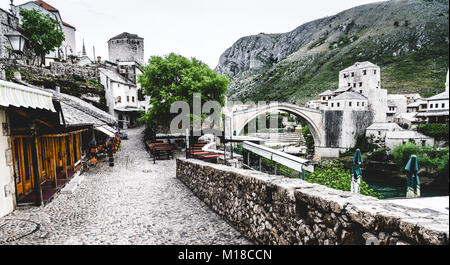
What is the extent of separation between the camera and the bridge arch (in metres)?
28.6

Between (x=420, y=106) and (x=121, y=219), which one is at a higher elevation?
(x=420, y=106)

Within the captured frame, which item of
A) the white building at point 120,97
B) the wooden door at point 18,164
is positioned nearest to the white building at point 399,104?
the wooden door at point 18,164

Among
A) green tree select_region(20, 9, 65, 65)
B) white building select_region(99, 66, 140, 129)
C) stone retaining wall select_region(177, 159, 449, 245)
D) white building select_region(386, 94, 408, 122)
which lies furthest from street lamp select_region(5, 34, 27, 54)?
white building select_region(99, 66, 140, 129)

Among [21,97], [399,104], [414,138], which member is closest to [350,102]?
[399,104]

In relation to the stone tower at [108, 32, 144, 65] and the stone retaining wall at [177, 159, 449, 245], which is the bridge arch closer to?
the stone retaining wall at [177, 159, 449, 245]

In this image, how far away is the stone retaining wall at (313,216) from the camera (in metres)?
1.57

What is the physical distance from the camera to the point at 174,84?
1636cm

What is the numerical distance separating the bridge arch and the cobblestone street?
21.1 meters

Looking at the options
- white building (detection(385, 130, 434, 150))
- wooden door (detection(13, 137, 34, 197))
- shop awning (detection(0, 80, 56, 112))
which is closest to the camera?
white building (detection(385, 130, 434, 150))

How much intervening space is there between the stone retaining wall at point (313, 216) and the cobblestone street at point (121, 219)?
Result: 54 cm

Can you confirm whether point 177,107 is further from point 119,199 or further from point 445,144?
point 445,144

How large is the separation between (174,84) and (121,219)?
41.1 ft

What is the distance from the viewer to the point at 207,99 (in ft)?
54.6

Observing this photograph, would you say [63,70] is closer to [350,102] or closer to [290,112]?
[290,112]
